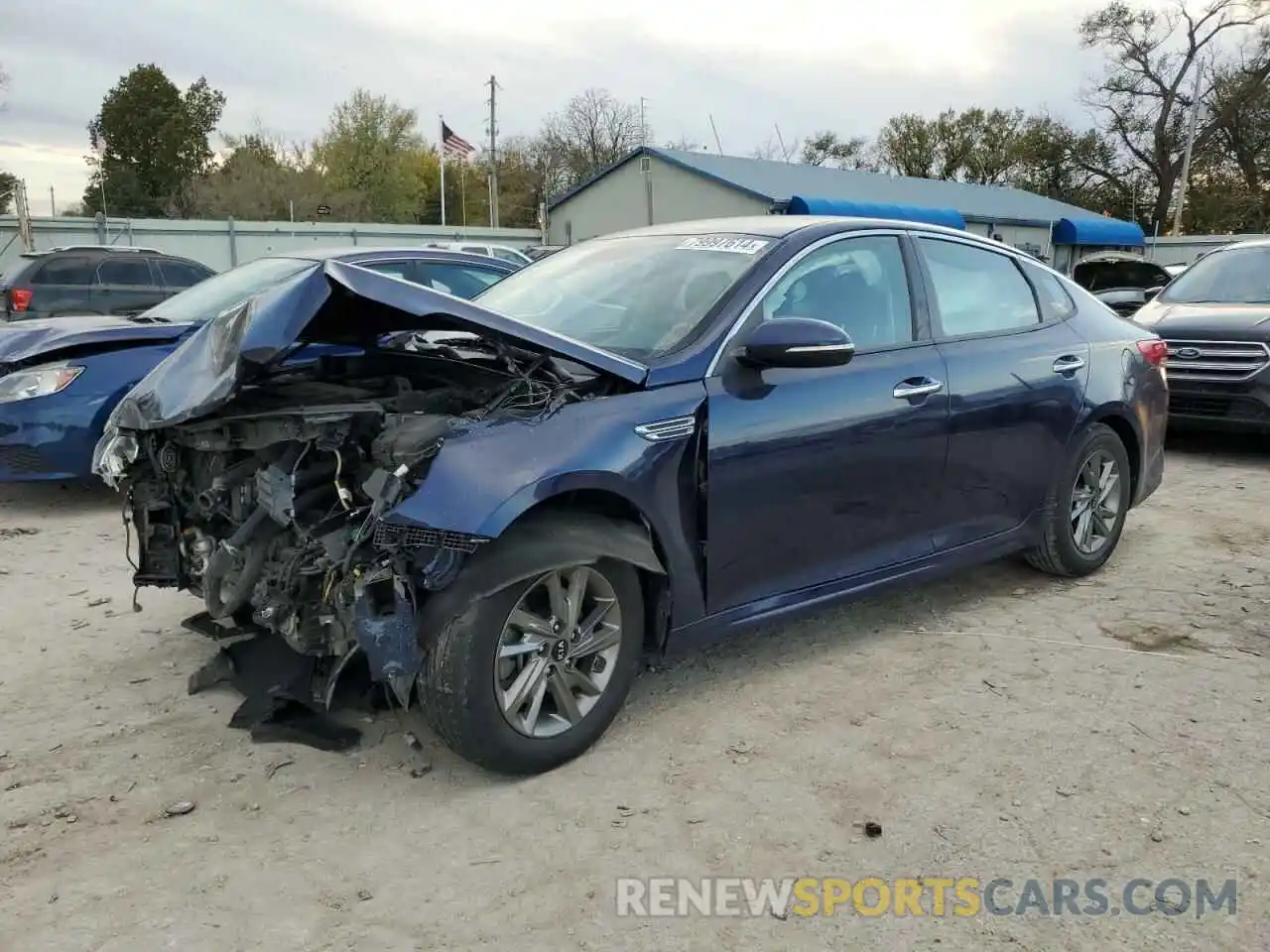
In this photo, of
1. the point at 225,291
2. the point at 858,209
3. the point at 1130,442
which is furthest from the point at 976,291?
the point at 858,209

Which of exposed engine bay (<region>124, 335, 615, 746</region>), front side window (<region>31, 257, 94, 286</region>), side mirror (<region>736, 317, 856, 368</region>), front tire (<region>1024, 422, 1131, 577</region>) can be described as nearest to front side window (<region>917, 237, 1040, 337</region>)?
front tire (<region>1024, 422, 1131, 577</region>)

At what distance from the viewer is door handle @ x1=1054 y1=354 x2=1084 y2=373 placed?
4523 mm

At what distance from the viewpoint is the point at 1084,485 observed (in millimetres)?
4867

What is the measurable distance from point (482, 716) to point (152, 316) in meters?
4.91

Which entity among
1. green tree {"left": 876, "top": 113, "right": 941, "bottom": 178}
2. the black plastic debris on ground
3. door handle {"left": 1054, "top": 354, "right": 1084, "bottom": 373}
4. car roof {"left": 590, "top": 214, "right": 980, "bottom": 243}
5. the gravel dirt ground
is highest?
green tree {"left": 876, "top": 113, "right": 941, "bottom": 178}

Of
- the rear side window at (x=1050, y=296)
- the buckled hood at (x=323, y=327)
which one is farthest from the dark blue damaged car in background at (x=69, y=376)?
the rear side window at (x=1050, y=296)

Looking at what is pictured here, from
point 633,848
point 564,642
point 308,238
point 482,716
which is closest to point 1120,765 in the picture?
point 633,848

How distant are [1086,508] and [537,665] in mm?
3224

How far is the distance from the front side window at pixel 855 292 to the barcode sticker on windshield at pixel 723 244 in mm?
177

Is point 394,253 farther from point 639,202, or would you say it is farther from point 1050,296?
point 639,202

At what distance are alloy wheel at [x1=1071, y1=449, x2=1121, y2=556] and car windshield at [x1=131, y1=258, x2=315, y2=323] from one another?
15.8ft

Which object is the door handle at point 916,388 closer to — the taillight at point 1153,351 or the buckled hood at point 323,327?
the buckled hood at point 323,327

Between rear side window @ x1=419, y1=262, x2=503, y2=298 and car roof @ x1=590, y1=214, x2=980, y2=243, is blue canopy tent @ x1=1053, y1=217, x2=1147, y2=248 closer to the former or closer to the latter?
rear side window @ x1=419, y1=262, x2=503, y2=298

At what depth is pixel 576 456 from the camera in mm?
2934
